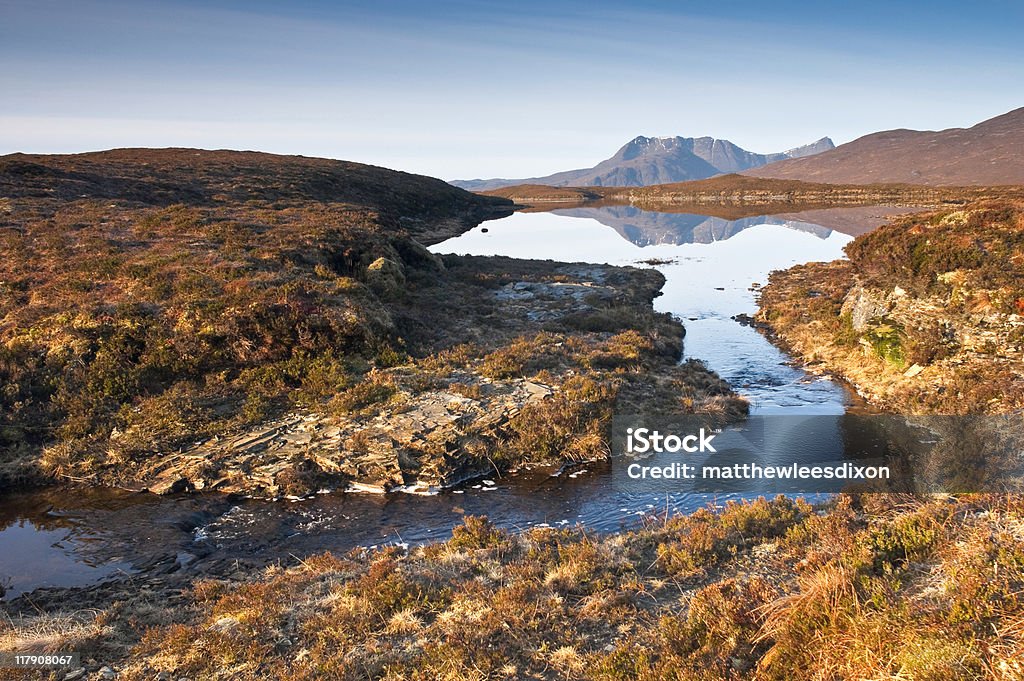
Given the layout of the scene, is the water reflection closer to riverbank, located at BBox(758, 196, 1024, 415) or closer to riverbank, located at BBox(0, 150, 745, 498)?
riverbank, located at BBox(758, 196, 1024, 415)

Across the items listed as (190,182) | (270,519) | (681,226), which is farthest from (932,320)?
(681,226)

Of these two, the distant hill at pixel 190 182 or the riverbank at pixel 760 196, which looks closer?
the distant hill at pixel 190 182

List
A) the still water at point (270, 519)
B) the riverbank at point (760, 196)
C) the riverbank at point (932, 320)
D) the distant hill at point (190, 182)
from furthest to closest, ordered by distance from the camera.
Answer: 1. the riverbank at point (760, 196)
2. the distant hill at point (190, 182)
3. the riverbank at point (932, 320)
4. the still water at point (270, 519)

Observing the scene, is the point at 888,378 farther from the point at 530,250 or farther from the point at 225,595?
the point at 530,250

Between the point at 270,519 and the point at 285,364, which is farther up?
the point at 285,364

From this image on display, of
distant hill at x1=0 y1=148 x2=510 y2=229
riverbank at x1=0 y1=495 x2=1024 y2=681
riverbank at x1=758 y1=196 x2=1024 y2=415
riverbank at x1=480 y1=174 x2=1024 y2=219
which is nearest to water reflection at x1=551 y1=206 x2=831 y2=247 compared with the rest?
riverbank at x1=480 y1=174 x2=1024 y2=219

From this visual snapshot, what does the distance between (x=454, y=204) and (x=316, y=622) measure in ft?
323

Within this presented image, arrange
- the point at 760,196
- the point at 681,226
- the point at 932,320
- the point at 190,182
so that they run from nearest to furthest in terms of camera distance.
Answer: the point at 932,320, the point at 190,182, the point at 681,226, the point at 760,196

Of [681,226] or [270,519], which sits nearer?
[270,519]

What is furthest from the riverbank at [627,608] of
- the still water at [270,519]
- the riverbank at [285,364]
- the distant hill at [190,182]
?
the distant hill at [190,182]

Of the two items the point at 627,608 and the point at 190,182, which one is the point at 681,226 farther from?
the point at 627,608

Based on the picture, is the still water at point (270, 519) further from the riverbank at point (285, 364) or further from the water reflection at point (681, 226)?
the water reflection at point (681, 226)

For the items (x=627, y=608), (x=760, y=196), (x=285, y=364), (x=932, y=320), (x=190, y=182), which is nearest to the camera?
(x=627, y=608)

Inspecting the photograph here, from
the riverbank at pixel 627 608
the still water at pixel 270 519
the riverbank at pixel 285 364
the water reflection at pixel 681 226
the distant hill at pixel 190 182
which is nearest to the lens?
the riverbank at pixel 627 608
